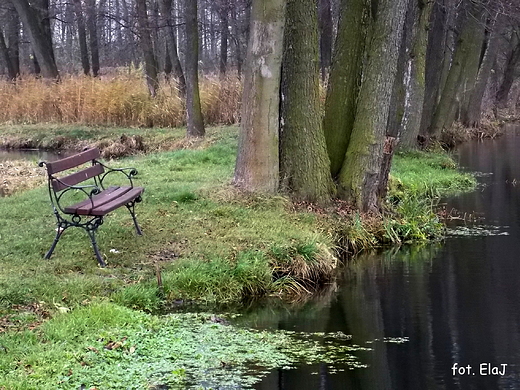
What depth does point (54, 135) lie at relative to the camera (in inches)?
913

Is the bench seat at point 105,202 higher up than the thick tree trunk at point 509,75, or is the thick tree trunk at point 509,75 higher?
the thick tree trunk at point 509,75

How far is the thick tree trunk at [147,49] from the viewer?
23.9 m

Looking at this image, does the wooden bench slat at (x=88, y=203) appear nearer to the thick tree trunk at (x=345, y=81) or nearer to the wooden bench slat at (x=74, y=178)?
the wooden bench slat at (x=74, y=178)

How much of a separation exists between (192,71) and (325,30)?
841 cm

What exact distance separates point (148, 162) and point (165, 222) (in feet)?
18.6

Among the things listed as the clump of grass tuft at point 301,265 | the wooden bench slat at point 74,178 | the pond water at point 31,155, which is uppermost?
the wooden bench slat at point 74,178

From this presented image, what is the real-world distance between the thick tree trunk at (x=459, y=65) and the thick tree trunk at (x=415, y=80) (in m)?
2.87

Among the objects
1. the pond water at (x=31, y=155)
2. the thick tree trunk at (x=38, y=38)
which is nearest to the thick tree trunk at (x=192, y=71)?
the pond water at (x=31, y=155)

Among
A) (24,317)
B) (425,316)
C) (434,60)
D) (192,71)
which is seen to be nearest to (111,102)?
(192,71)

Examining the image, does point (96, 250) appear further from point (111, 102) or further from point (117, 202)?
point (111, 102)

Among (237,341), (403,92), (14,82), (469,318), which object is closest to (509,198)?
(403,92)

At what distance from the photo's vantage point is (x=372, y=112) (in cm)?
1210

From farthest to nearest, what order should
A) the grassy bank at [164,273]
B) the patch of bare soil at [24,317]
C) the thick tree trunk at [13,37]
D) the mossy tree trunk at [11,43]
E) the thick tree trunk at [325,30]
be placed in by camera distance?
the thick tree trunk at [13,37] → the mossy tree trunk at [11,43] → the thick tree trunk at [325,30] → the patch of bare soil at [24,317] → the grassy bank at [164,273]

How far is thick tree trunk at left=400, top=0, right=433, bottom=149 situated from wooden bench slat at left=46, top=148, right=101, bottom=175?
1126 centimetres
